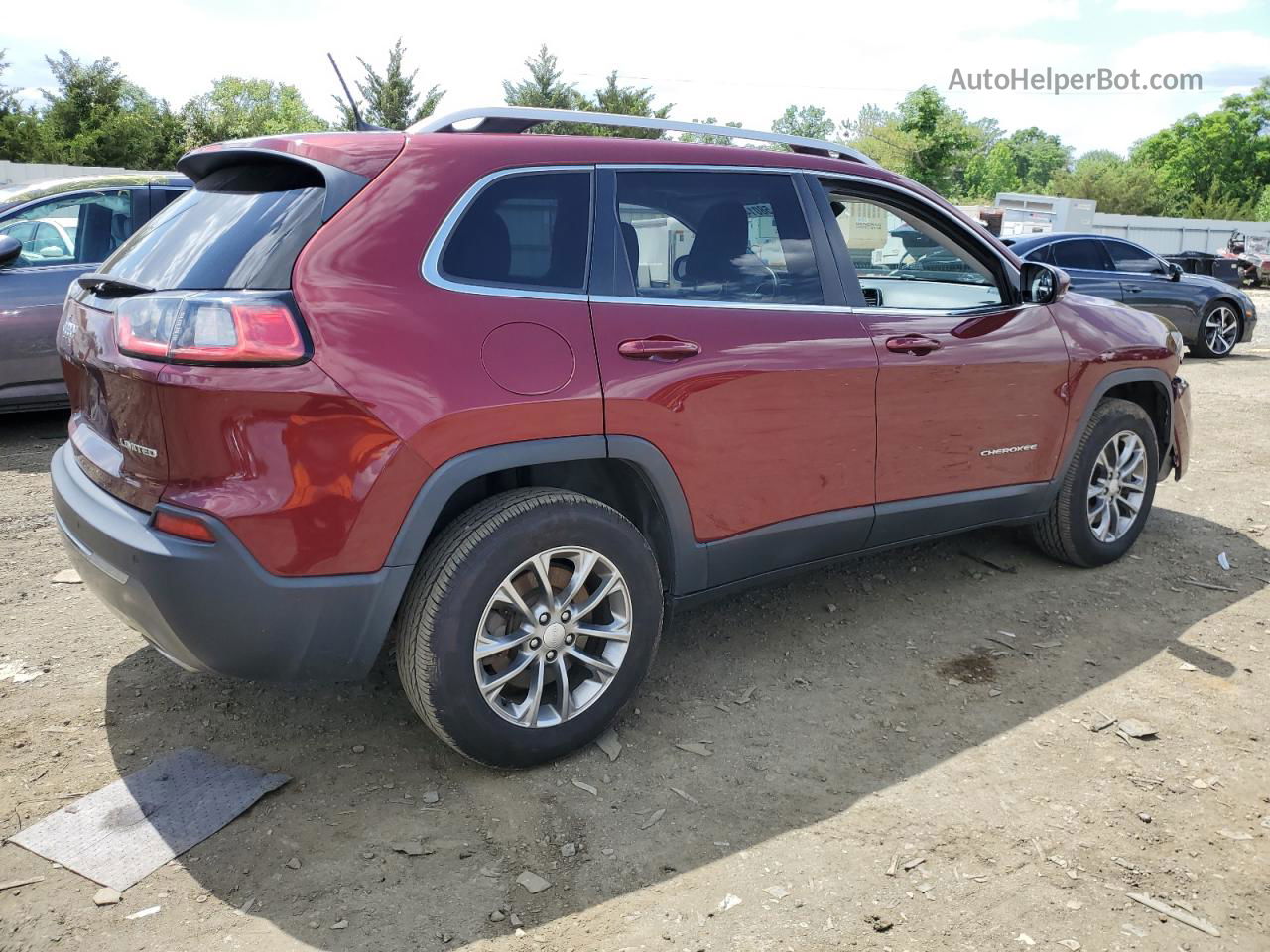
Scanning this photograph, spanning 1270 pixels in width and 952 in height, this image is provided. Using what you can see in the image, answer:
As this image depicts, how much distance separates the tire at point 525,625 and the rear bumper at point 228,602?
137 mm

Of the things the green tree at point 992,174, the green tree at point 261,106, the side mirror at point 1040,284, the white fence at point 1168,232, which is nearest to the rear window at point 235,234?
the side mirror at point 1040,284

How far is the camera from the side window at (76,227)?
701cm

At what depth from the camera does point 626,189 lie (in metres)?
3.30

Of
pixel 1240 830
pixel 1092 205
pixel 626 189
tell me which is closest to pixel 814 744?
pixel 1240 830

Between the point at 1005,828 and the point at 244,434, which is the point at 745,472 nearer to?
the point at 1005,828

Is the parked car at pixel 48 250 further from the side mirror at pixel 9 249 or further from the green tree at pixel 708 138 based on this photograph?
the green tree at pixel 708 138

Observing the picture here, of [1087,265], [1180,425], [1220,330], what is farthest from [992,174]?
[1180,425]

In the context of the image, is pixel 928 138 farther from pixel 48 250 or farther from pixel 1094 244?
pixel 48 250

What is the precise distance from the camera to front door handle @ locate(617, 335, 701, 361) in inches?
124

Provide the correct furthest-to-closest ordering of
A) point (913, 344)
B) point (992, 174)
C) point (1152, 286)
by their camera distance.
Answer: point (992, 174)
point (1152, 286)
point (913, 344)

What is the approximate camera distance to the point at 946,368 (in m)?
4.00

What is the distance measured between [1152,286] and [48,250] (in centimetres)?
1141

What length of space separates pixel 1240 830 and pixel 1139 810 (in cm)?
26

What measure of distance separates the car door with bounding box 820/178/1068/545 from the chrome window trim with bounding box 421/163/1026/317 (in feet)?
0.05
